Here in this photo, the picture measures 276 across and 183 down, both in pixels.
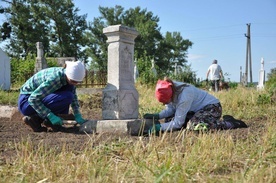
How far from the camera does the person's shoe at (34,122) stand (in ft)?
13.3

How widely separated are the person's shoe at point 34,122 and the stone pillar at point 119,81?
0.80 meters

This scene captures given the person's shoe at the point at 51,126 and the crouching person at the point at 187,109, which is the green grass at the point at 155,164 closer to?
the crouching person at the point at 187,109

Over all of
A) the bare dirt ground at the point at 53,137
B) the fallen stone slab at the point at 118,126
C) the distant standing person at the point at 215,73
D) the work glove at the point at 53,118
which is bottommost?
the bare dirt ground at the point at 53,137

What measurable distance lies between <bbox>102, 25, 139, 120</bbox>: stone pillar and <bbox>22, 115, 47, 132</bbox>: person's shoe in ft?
2.64

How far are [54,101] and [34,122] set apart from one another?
1.18 ft

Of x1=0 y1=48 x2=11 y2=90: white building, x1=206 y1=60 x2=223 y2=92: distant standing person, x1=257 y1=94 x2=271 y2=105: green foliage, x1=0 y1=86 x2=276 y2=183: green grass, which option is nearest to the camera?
x1=0 y1=86 x2=276 y2=183: green grass

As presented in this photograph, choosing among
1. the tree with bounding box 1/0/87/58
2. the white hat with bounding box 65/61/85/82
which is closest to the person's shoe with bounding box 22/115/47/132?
the white hat with bounding box 65/61/85/82

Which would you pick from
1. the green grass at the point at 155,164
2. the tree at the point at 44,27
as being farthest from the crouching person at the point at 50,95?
the tree at the point at 44,27

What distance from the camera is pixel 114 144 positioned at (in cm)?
269

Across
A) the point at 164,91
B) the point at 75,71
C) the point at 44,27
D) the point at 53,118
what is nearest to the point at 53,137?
the point at 53,118

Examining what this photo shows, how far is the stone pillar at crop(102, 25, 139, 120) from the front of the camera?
4207mm

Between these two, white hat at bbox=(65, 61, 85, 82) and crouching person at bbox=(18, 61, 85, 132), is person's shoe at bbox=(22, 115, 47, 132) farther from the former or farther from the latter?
white hat at bbox=(65, 61, 85, 82)

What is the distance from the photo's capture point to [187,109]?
380cm

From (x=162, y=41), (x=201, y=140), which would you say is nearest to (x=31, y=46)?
(x=162, y=41)
